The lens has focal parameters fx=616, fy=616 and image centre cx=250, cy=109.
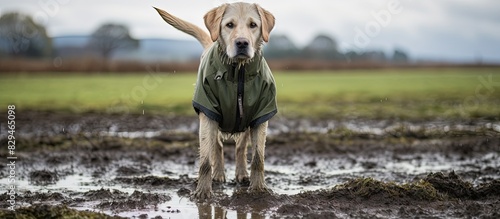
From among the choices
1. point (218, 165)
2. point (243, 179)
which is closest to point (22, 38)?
point (218, 165)

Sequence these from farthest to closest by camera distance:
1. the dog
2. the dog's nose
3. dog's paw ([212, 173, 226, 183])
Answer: dog's paw ([212, 173, 226, 183])
the dog
the dog's nose

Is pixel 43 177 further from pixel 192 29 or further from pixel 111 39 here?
pixel 111 39

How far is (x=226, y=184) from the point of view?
26.7ft

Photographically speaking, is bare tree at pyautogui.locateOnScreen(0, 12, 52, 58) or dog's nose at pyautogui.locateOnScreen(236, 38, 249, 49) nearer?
dog's nose at pyautogui.locateOnScreen(236, 38, 249, 49)

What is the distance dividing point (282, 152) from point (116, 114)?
8.69 metres

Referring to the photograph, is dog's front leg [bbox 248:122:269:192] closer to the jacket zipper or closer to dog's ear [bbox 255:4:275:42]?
the jacket zipper

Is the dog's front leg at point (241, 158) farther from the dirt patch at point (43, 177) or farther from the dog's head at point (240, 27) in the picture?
the dirt patch at point (43, 177)

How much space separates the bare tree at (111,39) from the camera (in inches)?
3209

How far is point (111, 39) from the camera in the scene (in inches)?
3295

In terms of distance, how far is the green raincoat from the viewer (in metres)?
6.97

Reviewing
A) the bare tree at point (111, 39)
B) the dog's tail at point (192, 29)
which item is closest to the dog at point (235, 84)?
the dog's tail at point (192, 29)

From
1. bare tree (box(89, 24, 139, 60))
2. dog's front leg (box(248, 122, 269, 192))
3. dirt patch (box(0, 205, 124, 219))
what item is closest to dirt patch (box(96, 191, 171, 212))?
dirt patch (box(0, 205, 124, 219))

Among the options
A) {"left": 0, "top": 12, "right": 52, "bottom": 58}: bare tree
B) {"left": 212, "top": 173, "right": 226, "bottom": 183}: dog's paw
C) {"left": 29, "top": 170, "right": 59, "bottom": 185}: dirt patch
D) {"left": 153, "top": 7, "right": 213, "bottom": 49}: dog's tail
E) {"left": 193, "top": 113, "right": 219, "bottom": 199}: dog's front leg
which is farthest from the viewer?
{"left": 0, "top": 12, "right": 52, "bottom": 58}: bare tree

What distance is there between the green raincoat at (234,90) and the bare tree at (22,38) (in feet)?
175
